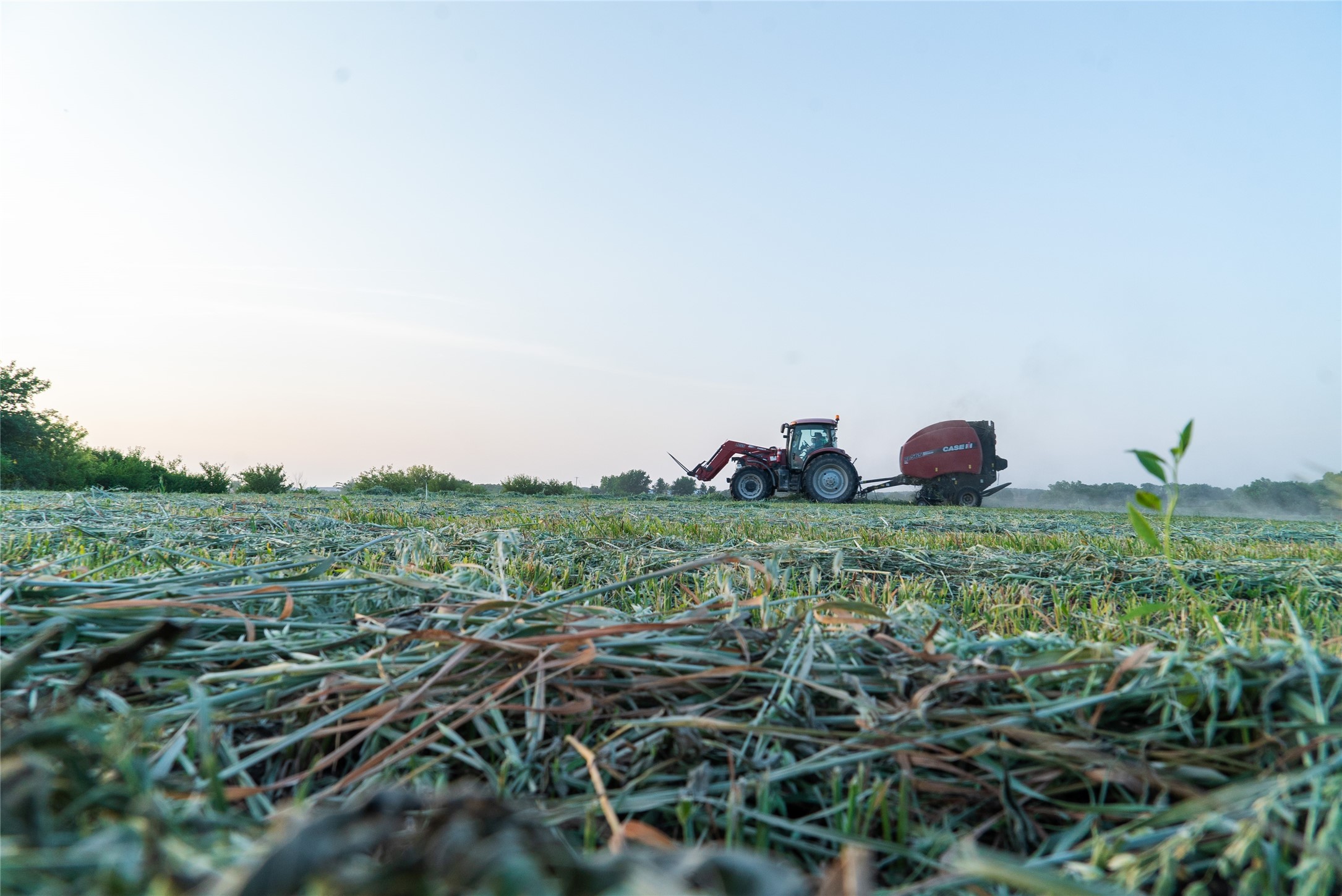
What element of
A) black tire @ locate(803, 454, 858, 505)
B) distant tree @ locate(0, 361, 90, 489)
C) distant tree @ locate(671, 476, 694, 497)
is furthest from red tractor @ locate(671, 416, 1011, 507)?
distant tree @ locate(0, 361, 90, 489)

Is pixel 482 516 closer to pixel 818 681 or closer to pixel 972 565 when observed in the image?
pixel 972 565

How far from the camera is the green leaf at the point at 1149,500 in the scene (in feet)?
3.97

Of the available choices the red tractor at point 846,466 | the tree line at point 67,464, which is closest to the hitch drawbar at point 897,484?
the red tractor at point 846,466

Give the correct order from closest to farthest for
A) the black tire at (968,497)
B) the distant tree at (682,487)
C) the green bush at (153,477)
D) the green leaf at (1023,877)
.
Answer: the green leaf at (1023,877) < the green bush at (153,477) < the black tire at (968,497) < the distant tree at (682,487)

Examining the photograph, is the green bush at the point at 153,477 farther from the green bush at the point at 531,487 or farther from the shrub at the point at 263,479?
the green bush at the point at 531,487

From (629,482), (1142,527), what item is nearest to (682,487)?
(629,482)

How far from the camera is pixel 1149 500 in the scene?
125 centimetres

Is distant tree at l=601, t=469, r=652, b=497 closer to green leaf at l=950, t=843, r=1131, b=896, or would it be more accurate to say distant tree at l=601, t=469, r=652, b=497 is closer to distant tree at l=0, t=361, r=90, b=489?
distant tree at l=0, t=361, r=90, b=489

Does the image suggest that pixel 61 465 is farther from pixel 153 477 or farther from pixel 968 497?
pixel 968 497

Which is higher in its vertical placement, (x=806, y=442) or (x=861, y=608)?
(x=806, y=442)

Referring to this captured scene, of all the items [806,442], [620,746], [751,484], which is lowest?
[620,746]

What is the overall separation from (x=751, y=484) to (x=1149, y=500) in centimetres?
1754

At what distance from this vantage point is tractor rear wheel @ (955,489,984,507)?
19.9m

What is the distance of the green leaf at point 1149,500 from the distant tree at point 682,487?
25.1 metres
